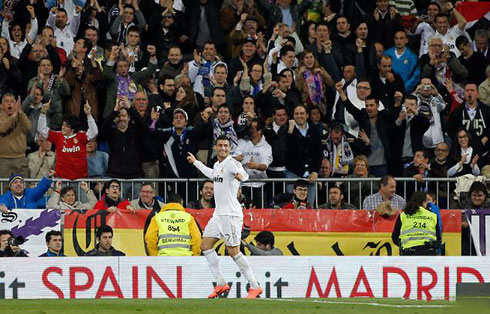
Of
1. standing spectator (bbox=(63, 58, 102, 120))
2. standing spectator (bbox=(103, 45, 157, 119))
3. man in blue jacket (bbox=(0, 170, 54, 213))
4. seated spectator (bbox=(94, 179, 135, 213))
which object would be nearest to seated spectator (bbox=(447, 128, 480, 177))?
seated spectator (bbox=(94, 179, 135, 213))

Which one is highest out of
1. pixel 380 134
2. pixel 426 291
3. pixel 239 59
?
pixel 239 59

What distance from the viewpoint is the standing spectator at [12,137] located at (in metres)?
21.0

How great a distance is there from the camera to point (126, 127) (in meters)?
21.0

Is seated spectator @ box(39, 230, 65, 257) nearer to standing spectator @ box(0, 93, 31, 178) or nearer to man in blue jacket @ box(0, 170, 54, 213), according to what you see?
man in blue jacket @ box(0, 170, 54, 213)

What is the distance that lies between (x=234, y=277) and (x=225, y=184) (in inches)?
86.1

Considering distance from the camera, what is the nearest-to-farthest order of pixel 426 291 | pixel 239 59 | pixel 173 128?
pixel 426 291, pixel 173 128, pixel 239 59

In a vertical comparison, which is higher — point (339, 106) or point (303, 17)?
point (303, 17)

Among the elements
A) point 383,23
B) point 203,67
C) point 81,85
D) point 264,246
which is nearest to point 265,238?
point 264,246

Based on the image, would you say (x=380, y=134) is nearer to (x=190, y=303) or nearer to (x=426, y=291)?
(x=426, y=291)

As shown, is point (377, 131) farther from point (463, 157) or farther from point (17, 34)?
point (17, 34)

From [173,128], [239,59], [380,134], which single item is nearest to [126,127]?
[173,128]

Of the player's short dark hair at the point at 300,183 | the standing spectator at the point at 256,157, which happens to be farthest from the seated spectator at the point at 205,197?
the player's short dark hair at the point at 300,183

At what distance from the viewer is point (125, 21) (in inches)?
922

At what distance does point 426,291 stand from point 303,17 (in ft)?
24.6
